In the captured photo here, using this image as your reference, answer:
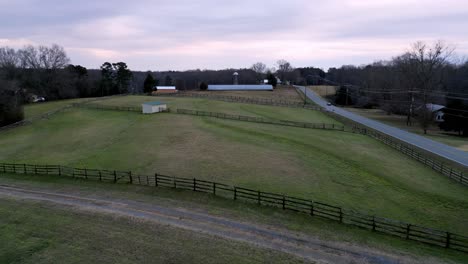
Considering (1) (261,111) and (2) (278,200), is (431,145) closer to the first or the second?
(1) (261,111)

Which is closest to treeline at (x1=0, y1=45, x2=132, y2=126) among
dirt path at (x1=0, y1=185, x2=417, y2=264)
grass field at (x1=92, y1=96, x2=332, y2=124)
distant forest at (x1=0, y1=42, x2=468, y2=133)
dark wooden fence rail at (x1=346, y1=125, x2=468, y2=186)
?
distant forest at (x1=0, y1=42, x2=468, y2=133)

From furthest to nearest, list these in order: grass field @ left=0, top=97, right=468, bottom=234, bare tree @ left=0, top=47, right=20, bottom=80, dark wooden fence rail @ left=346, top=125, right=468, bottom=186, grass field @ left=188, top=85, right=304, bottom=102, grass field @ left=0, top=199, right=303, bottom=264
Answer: grass field @ left=188, top=85, right=304, bottom=102 < bare tree @ left=0, top=47, right=20, bottom=80 < dark wooden fence rail @ left=346, top=125, right=468, bottom=186 < grass field @ left=0, top=97, right=468, bottom=234 < grass field @ left=0, top=199, right=303, bottom=264

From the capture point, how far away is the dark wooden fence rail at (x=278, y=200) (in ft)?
55.0

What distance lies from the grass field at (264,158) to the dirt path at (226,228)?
588cm

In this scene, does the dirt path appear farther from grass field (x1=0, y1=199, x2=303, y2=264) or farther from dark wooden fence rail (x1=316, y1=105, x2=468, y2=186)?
dark wooden fence rail (x1=316, y1=105, x2=468, y2=186)

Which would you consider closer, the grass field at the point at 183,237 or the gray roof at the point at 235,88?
the grass field at the point at 183,237

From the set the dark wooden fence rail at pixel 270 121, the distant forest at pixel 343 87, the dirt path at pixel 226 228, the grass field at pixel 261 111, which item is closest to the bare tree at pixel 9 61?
the distant forest at pixel 343 87

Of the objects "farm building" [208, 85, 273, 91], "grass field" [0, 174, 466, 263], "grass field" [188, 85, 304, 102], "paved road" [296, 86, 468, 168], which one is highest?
"farm building" [208, 85, 273, 91]

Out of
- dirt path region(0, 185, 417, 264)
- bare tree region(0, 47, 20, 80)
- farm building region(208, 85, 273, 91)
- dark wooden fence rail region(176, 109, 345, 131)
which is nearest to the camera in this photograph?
dirt path region(0, 185, 417, 264)

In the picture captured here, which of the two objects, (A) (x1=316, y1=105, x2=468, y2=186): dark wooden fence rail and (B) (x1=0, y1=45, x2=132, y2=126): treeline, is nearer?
(A) (x1=316, y1=105, x2=468, y2=186): dark wooden fence rail

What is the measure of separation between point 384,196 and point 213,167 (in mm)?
13731

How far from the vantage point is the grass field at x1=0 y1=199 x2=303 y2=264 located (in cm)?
1392

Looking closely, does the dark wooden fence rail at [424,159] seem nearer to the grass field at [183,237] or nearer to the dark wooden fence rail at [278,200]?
the dark wooden fence rail at [278,200]

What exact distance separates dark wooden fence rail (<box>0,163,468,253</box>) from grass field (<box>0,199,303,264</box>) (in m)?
5.56
